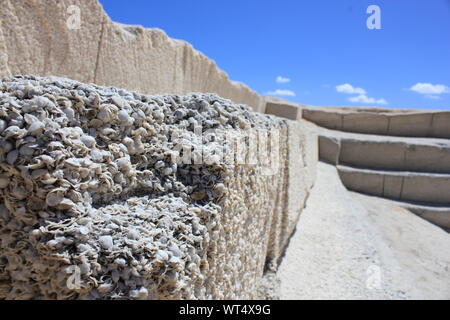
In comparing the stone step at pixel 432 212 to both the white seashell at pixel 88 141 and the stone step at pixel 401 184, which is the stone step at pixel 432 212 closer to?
the stone step at pixel 401 184

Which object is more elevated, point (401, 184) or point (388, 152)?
point (388, 152)

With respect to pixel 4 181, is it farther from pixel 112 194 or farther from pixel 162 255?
pixel 162 255

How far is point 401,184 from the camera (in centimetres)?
930

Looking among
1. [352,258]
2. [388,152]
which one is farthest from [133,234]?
[388,152]

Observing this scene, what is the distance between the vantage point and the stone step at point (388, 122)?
33.7 ft

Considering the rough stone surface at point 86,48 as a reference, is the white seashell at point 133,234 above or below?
below

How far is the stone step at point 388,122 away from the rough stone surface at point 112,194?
1005 cm

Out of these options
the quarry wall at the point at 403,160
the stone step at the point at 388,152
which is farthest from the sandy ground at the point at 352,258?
the stone step at the point at 388,152

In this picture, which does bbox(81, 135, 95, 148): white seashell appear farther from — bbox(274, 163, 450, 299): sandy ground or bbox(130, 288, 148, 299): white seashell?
bbox(274, 163, 450, 299): sandy ground

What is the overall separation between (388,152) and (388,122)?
4.64 feet

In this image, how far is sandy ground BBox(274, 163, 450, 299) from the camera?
3.48 metres

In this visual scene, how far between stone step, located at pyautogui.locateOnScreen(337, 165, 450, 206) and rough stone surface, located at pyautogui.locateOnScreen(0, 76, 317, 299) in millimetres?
8343

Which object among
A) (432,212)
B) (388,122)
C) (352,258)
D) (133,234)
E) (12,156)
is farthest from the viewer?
(388,122)

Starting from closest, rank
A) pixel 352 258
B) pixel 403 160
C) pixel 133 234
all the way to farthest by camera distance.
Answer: pixel 133 234, pixel 352 258, pixel 403 160
